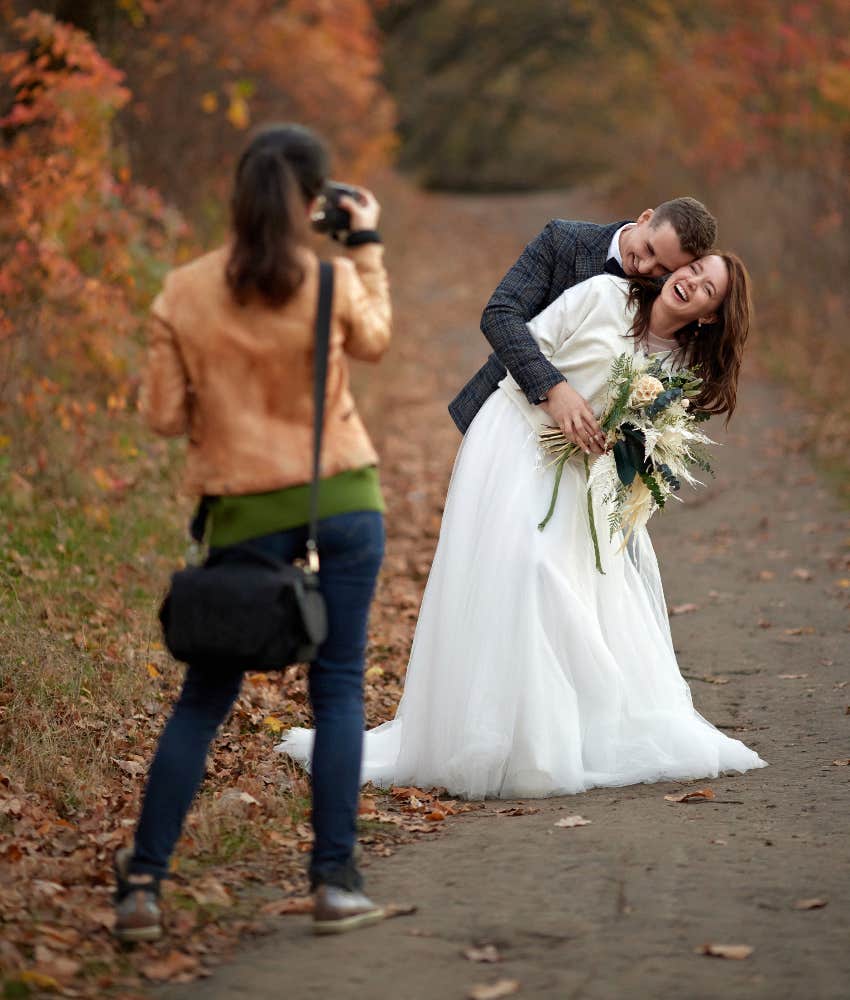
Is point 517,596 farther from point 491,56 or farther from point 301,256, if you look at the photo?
point 491,56

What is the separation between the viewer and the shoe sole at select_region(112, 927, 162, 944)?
3795mm

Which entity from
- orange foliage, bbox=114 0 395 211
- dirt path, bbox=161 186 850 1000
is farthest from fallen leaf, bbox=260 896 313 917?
orange foliage, bbox=114 0 395 211

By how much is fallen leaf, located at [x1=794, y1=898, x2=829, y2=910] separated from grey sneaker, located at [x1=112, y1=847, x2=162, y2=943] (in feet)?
5.97

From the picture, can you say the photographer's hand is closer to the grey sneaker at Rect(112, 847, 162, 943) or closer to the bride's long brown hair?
the bride's long brown hair

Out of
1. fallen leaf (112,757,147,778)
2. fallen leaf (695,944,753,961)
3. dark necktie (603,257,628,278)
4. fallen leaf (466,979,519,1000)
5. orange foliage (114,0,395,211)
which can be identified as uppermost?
orange foliage (114,0,395,211)

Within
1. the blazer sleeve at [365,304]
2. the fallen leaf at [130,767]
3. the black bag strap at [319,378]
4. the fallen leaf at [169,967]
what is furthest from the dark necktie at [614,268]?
the fallen leaf at [169,967]

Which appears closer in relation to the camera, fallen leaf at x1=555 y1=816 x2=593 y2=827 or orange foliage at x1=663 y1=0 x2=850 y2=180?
fallen leaf at x1=555 y1=816 x2=593 y2=827

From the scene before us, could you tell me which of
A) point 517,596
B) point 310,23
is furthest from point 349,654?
point 310,23

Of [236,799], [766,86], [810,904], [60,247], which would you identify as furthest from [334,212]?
[766,86]

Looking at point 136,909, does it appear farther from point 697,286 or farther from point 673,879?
point 697,286

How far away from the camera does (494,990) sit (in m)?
3.53

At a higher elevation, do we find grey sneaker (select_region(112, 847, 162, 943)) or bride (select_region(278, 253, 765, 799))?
bride (select_region(278, 253, 765, 799))

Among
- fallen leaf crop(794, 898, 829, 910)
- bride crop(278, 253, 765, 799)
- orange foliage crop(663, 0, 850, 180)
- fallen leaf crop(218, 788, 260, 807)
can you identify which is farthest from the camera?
orange foliage crop(663, 0, 850, 180)

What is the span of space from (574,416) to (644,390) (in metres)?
0.28
